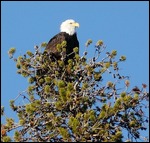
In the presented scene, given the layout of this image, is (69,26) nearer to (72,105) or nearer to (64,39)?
(64,39)

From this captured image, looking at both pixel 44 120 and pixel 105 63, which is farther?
pixel 105 63

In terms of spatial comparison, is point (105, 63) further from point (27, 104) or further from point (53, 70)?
point (27, 104)

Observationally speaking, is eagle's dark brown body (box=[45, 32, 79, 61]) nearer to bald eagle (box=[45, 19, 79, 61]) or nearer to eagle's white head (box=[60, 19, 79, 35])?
bald eagle (box=[45, 19, 79, 61])

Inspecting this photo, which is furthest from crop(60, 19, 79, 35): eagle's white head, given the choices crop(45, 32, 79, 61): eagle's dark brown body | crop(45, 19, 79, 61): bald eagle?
crop(45, 32, 79, 61): eagle's dark brown body

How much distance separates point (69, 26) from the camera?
577 inches

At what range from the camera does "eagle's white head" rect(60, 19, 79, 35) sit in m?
14.5

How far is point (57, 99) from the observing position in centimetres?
976

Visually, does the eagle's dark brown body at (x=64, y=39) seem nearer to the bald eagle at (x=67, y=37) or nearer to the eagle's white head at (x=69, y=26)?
the bald eagle at (x=67, y=37)

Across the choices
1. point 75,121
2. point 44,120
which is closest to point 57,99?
point 44,120

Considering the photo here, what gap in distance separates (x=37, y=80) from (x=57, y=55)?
1596 mm

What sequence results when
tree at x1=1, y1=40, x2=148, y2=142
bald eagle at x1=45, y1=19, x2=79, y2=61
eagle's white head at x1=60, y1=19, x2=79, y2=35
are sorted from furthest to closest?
eagle's white head at x1=60, y1=19, x2=79, y2=35 < bald eagle at x1=45, y1=19, x2=79, y2=61 < tree at x1=1, y1=40, x2=148, y2=142

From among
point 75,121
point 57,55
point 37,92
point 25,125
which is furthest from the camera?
point 57,55

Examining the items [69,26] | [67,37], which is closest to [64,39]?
[67,37]

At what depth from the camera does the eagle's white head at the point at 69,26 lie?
1446cm
